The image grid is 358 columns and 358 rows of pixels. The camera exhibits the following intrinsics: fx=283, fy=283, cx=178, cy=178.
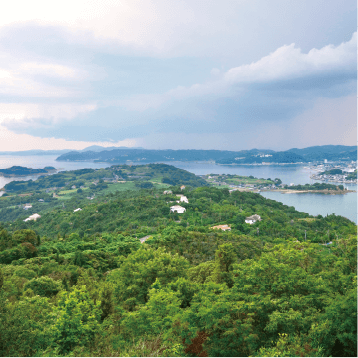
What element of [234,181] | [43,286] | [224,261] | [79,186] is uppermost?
[224,261]

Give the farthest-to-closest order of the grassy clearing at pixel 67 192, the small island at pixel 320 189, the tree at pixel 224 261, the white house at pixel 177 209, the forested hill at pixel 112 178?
1. the forested hill at pixel 112 178
2. the grassy clearing at pixel 67 192
3. the small island at pixel 320 189
4. the white house at pixel 177 209
5. the tree at pixel 224 261

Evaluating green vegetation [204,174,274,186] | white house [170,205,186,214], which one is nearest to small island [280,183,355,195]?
green vegetation [204,174,274,186]

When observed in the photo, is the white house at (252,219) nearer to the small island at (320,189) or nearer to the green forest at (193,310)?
the green forest at (193,310)

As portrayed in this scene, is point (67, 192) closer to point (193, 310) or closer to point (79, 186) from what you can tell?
point (79, 186)

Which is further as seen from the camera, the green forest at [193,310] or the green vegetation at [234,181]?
the green vegetation at [234,181]

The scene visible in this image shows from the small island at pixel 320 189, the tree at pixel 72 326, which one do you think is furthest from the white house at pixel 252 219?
the small island at pixel 320 189

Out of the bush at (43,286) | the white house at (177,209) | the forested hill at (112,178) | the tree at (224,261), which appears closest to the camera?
the tree at (224,261)

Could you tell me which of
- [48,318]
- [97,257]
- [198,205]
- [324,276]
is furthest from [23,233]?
[198,205]

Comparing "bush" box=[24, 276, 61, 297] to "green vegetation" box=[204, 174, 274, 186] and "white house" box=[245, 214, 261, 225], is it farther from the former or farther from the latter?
"green vegetation" box=[204, 174, 274, 186]

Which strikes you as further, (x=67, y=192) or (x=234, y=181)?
(x=234, y=181)

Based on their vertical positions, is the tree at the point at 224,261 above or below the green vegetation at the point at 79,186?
above

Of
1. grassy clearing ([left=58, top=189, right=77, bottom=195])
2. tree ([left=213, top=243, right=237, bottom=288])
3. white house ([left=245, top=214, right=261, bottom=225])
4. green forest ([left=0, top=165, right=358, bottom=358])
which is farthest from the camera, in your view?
grassy clearing ([left=58, top=189, right=77, bottom=195])

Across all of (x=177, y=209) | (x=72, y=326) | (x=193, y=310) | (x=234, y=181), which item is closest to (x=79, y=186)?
(x=234, y=181)
